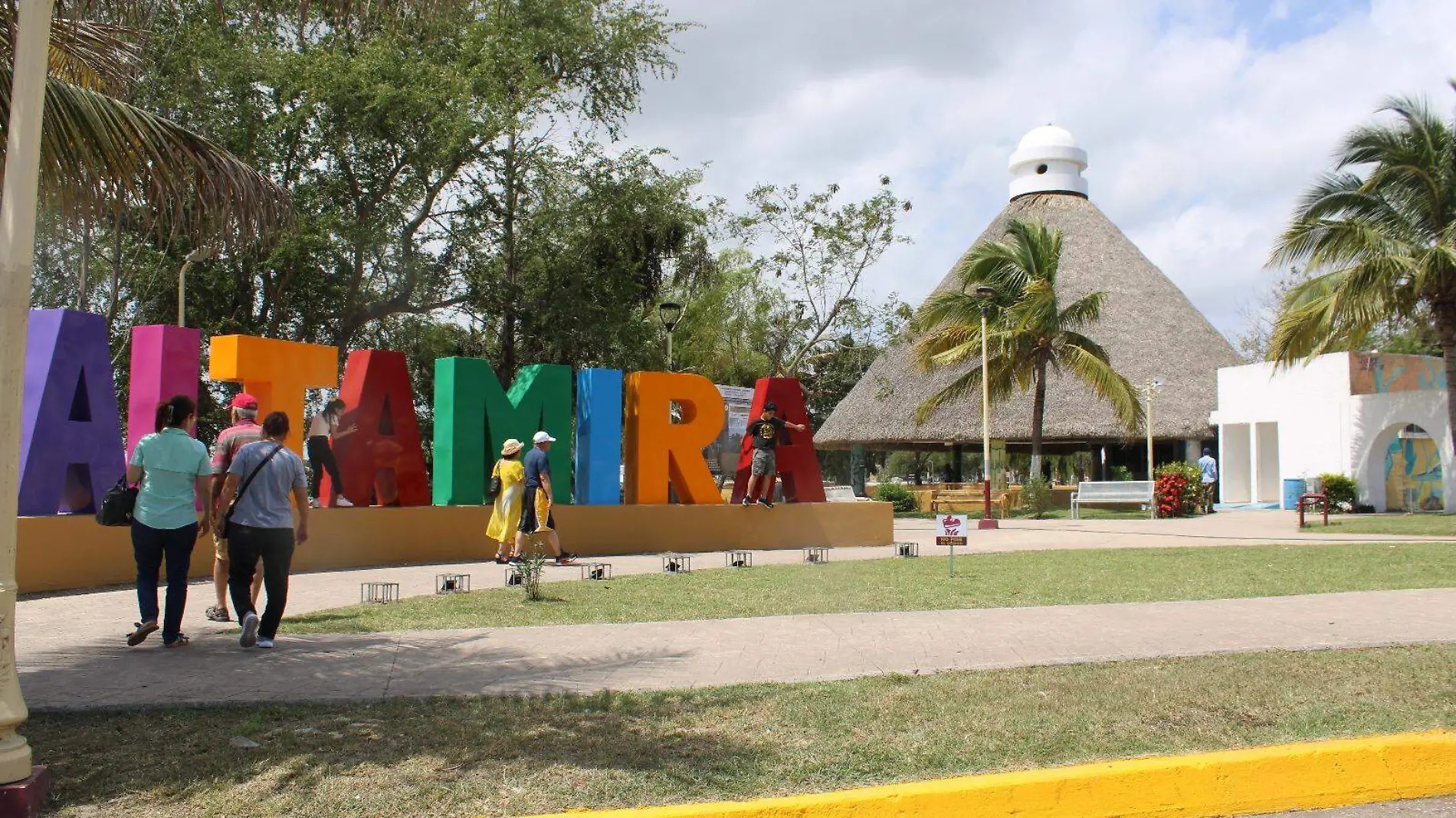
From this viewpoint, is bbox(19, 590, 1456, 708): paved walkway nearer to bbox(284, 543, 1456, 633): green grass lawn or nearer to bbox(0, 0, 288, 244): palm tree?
bbox(284, 543, 1456, 633): green grass lawn

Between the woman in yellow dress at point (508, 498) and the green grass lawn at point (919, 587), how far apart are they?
2.06 meters

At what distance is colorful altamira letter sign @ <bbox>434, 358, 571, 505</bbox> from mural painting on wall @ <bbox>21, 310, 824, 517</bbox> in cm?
2

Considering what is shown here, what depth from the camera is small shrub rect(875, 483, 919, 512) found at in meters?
33.4

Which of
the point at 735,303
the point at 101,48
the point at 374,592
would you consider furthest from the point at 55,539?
the point at 735,303

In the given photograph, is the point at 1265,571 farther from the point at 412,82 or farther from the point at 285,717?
the point at 412,82

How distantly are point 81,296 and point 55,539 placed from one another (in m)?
10.4

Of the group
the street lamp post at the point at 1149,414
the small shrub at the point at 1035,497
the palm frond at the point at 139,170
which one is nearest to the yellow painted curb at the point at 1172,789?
the palm frond at the point at 139,170

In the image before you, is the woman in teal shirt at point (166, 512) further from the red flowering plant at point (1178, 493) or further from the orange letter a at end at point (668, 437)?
the red flowering plant at point (1178, 493)

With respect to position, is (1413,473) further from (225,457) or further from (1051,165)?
(225,457)

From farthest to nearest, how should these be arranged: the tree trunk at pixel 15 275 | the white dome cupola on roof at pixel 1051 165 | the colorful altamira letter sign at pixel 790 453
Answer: the white dome cupola on roof at pixel 1051 165, the colorful altamira letter sign at pixel 790 453, the tree trunk at pixel 15 275

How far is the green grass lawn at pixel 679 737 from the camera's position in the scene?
180 inches

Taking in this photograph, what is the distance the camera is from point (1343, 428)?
27.9m

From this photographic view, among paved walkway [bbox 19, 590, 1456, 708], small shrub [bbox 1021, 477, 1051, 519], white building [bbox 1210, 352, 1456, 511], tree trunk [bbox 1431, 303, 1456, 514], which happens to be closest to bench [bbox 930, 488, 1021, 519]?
small shrub [bbox 1021, 477, 1051, 519]

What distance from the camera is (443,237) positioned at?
2555 centimetres
